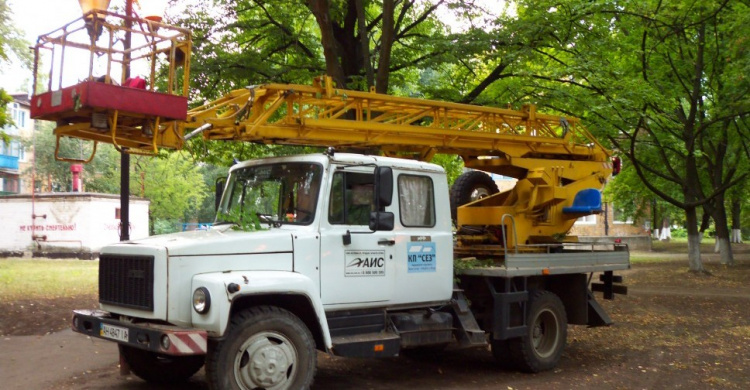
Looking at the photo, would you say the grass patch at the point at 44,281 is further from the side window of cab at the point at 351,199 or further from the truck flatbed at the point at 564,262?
the truck flatbed at the point at 564,262

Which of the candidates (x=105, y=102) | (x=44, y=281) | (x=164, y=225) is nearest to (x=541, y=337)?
(x=105, y=102)

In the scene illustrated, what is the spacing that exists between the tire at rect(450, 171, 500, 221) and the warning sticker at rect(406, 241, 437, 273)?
214 centimetres

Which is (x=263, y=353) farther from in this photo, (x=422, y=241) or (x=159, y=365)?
(x=422, y=241)

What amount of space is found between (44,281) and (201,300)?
564 inches

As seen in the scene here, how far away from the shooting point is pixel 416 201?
8.18 metres

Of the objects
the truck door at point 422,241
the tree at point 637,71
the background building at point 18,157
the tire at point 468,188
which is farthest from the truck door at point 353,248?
the background building at point 18,157

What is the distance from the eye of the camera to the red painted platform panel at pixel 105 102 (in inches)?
245

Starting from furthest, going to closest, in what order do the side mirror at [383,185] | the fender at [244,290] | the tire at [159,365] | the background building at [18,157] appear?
1. the background building at [18,157]
2. the tire at [159,365]
3. the side mirror at [383,185]
4. the fender at [244,290]

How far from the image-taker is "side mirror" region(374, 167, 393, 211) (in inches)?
280

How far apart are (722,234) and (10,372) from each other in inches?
964

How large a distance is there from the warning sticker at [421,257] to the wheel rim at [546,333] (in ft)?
6.67

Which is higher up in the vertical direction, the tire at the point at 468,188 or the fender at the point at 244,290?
the tire at the point at 468,188

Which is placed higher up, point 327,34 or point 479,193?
point 327,34

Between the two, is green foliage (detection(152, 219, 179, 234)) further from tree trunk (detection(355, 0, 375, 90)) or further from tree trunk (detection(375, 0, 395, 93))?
tree trunk (detection(375, 0, 395, 93))
